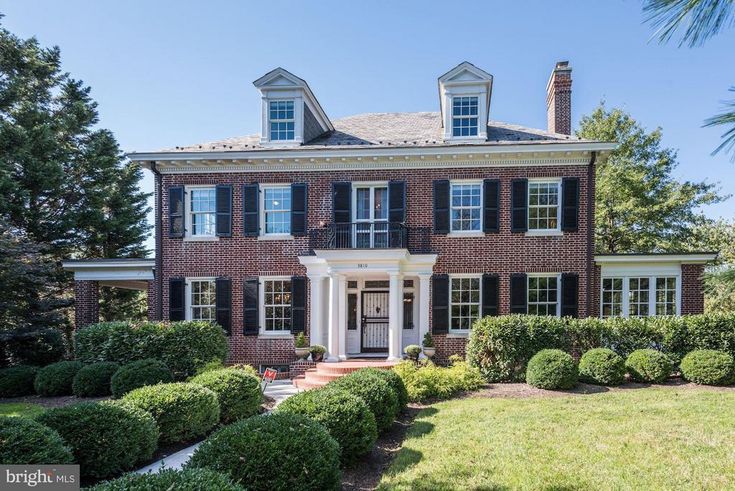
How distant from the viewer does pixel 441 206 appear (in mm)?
12812

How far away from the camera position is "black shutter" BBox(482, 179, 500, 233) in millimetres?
12672

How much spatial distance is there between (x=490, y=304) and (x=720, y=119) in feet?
35.1

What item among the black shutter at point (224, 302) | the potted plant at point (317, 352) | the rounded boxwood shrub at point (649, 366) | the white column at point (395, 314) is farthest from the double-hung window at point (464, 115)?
the black shutter at point (224, 302)

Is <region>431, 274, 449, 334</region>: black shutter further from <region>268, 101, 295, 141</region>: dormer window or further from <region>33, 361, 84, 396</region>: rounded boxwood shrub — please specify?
<region>33, 361, 84, 396</region>: rounded boxwood shrub

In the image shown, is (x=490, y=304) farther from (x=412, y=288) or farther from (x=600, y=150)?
(x=600, y=150)

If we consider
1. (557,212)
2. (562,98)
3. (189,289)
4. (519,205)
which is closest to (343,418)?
(519,205)

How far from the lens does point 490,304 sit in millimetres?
12547

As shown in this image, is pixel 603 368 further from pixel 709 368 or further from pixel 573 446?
pixel 573 446

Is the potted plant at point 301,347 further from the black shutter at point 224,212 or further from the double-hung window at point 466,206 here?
the double-hung window at point 466,206

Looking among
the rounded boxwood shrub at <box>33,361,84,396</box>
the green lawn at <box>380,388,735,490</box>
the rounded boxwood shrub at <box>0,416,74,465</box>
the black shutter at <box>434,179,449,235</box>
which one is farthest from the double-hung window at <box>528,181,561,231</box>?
the rounded boxwood shrub at <box>33,361,84,396</box>

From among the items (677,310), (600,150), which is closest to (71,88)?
(600,150)

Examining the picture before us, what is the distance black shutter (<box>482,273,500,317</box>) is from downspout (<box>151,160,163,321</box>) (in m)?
10.2

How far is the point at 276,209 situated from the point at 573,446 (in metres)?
10.4

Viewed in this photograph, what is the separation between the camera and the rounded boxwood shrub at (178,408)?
605 centimetres
